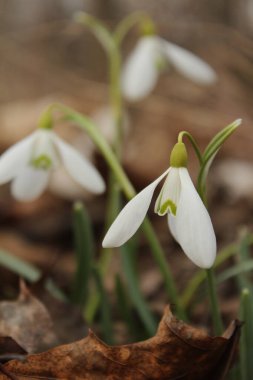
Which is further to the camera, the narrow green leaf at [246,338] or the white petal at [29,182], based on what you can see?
the white petal at [29,182]

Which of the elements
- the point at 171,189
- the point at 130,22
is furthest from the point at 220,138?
the point at 130,22

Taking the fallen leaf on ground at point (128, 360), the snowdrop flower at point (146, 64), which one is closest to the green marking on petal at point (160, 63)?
the snowdrop flower at point (146, 64)

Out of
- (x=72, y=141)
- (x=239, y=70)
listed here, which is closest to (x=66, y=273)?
(x=72, y=141)

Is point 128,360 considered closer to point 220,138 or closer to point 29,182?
point 220,138

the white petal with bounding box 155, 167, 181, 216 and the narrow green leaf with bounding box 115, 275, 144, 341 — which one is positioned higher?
the white petal with bounding box 155, 167, 181, 216

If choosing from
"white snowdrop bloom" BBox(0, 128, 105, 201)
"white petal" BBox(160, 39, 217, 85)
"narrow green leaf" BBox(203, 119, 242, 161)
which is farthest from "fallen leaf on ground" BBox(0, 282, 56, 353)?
"white petal" BBox(160, 39, 217, 85)

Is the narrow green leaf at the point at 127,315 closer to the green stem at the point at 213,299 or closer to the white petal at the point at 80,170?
the white petal at the point at 80,170

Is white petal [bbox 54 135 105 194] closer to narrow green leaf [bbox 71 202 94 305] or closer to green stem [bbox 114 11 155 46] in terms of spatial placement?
narrow green leaf [bbox 71 202 94 305]
